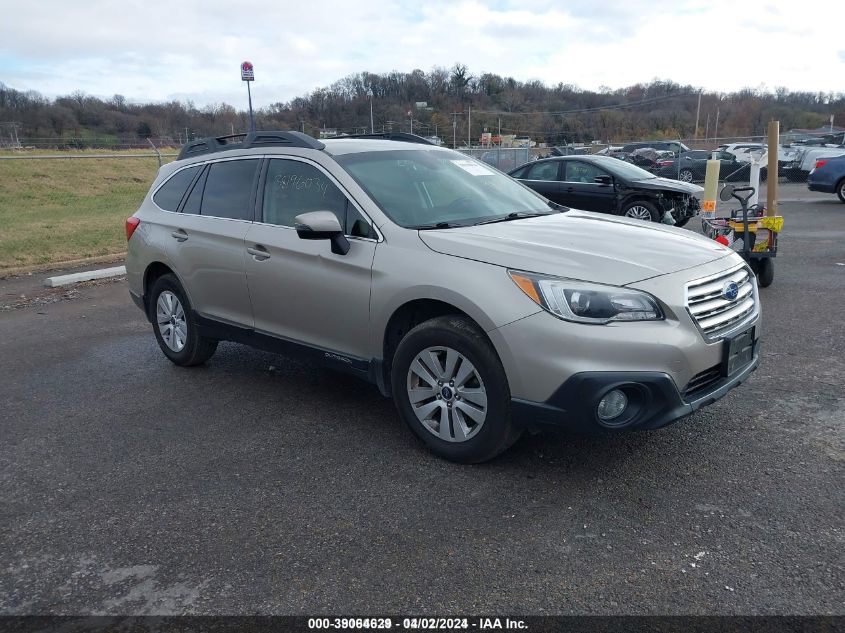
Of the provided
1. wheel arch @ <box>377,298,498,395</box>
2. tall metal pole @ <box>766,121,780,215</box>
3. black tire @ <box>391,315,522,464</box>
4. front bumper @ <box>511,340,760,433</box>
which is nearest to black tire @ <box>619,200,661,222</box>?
tall metal pole @ <box>766,121,780,215</box>

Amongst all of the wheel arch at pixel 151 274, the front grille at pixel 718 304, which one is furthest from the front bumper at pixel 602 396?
the wheel arch at pixel 151 274

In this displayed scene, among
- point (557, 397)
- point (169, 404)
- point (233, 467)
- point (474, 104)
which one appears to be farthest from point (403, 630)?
point (474, 104)

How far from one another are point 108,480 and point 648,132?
271 feet

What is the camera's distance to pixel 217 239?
5.06 m

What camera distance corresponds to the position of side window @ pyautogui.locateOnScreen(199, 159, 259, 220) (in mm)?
5000

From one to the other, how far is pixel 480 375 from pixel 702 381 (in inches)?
43.7

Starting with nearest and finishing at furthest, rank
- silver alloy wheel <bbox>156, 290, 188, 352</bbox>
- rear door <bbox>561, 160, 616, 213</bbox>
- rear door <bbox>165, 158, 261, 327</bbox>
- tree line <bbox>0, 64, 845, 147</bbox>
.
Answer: rear door <bbox>165, 158, 261, 327</bbox> → silver alloy wheel <bbox>156, 290, 188, 352</bbox> → rear door <bbox>561, 160, 616, 213</bbox> → tree line <bbox>0, 64, 845, 147</bbox>

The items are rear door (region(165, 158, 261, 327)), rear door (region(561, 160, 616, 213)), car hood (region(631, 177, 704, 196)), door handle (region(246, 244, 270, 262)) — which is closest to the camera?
door handle (region(246, 244, 270, 262))

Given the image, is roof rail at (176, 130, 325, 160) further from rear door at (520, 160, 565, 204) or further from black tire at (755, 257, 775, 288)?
rear door at (520, 160, 565, 204)

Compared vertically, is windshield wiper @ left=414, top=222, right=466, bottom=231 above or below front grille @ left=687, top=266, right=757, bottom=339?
above

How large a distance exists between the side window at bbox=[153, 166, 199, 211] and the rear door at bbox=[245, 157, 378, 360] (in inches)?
43.5

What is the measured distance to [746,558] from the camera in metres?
2.89

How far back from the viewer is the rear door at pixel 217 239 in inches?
195

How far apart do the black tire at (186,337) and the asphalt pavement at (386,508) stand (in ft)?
1.12
